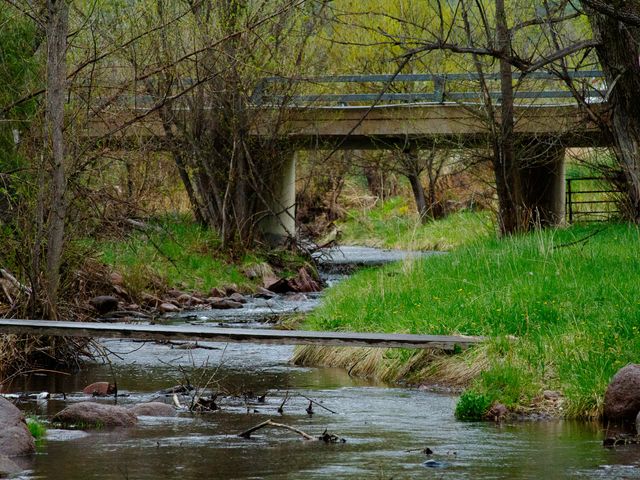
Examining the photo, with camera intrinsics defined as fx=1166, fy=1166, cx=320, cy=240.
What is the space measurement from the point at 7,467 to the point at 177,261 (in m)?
16.9

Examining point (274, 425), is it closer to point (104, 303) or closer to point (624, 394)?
point (624, 394)

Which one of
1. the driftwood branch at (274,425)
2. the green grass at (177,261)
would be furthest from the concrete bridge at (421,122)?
the driftwood branch at (274,425)

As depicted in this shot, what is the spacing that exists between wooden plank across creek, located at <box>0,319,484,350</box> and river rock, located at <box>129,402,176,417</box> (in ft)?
4.70

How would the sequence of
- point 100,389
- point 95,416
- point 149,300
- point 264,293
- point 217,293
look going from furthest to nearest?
point 264,293
point 217,293
point 149,300
point 100,389
point 95,416

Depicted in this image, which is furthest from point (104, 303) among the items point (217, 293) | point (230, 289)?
point (230, 289)

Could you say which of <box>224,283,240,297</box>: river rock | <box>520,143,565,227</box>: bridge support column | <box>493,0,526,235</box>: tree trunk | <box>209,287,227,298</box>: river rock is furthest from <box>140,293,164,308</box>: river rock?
<box>520,143,565,227</box>: bridge support column

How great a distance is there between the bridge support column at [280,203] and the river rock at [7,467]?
19.3 metres

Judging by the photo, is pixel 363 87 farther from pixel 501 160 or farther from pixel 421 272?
pixel 421 272

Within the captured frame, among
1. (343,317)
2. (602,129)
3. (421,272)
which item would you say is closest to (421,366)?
(343,317)

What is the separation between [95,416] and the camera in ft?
32.2

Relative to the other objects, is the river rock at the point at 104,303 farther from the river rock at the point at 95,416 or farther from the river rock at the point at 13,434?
the river rock at the point at 13,434

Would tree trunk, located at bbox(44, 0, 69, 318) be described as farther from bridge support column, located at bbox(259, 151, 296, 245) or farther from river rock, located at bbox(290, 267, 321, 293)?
bridge support column, located at bbox(259, 151, 296, 245)

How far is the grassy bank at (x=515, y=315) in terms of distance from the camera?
10.7 m

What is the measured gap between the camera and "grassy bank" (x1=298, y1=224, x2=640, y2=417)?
35.0 feet
